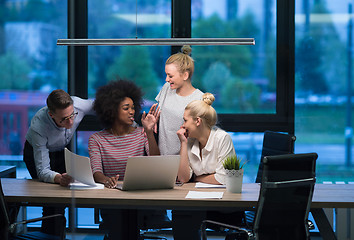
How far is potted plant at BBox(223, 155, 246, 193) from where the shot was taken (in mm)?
Result: 2827

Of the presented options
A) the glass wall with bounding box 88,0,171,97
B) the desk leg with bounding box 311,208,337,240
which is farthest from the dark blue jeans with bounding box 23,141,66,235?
the desk leg with bounding box 311,208,337,240

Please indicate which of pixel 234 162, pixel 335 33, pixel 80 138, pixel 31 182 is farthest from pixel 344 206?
pixel 31 182

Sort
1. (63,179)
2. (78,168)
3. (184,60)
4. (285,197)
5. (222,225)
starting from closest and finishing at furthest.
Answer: (285,197) < (222,225) < (78,168) < (63,179) < (184,60)

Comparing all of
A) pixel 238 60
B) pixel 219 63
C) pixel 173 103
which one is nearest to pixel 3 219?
pixel 173 103

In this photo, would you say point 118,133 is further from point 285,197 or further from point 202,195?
point 285,197

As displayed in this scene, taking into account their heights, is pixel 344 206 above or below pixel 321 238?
above

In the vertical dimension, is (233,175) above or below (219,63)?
below

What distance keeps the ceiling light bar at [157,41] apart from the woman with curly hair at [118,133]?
10.0 inches

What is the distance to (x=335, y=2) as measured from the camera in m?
3.17

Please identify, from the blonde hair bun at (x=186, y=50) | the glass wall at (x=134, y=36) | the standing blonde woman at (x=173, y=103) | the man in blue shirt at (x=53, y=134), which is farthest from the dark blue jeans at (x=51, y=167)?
the blonde hair bun at (x=186, y=50)

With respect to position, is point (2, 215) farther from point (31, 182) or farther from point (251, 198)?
point (251, 198)

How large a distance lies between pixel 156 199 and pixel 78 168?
510mm

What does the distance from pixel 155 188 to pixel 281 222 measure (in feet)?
2.54

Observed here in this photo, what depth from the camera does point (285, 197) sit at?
96.0 inches
